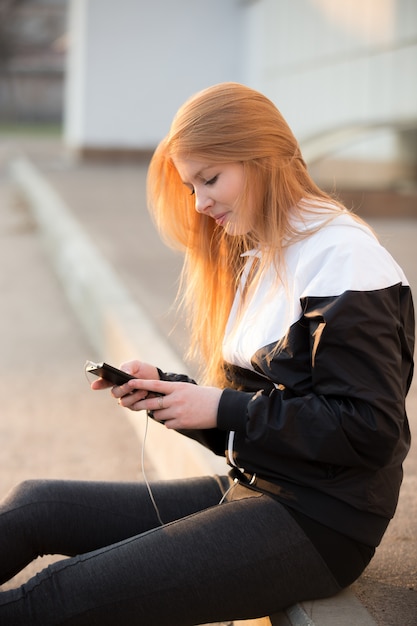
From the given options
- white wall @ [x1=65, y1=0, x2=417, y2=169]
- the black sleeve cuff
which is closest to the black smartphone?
the black sleeve cuff

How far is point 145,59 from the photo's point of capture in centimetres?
2041

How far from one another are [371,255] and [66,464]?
2.40 meters

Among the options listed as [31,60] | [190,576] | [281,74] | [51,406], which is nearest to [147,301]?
[51,406]

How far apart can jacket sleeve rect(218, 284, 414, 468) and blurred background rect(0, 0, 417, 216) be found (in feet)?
26.7

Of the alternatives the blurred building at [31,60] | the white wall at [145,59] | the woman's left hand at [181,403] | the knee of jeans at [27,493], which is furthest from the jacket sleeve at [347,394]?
the blurred building at [31,60]

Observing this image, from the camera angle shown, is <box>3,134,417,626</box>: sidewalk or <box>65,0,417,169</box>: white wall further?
<box>65,0,417,169</box>: white wall

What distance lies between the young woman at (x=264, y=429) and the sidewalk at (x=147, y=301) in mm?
111

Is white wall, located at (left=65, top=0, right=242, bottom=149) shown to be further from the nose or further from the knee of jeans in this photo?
the knee of jeans

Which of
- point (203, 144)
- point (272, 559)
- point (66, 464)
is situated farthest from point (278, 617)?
point (66, 464)

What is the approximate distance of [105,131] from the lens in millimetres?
20922

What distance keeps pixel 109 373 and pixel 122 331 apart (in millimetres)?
3018

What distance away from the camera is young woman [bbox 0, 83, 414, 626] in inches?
81.1

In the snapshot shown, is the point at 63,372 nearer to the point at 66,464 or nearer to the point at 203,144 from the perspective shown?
the point at 66,464

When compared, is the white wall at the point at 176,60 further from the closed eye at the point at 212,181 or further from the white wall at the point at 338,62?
the closed eye at the point at 212,181
